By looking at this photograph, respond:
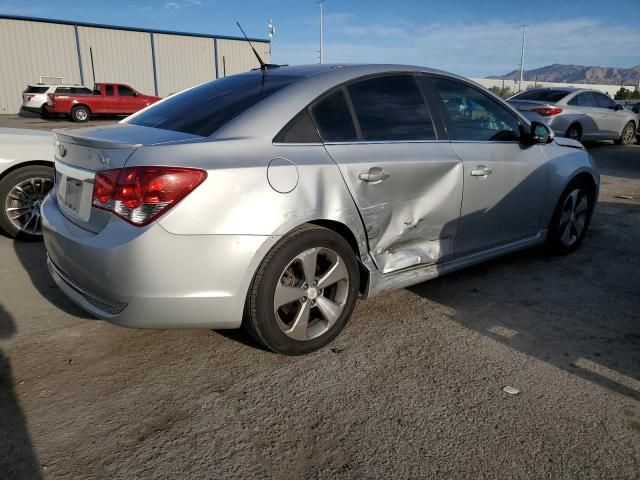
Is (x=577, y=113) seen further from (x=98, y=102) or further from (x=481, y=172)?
(x=98, y=102)

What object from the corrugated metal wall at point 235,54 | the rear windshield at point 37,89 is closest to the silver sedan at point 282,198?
the rear windshield at point 37,89

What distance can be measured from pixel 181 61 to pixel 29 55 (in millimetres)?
8976

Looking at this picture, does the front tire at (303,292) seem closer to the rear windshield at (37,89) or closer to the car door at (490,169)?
the car door at (490,169)

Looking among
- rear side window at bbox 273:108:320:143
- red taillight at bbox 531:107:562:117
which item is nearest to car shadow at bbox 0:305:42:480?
rear side window at bbox 273:108:320:143

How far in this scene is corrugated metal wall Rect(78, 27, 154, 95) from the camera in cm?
3034

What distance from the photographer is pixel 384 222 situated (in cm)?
303

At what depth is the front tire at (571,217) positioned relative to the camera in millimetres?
4418

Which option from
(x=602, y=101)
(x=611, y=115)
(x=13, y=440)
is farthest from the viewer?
(x=611, y=115)

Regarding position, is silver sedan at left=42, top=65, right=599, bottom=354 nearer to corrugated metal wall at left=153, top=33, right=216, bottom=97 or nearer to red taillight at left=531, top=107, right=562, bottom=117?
red taillight at left=531, top=107, right=562, bottom=117

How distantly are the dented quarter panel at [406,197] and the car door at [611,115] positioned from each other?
11752 millimetres

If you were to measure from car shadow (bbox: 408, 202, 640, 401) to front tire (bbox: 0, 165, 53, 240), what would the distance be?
11.8ft

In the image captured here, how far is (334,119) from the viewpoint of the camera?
291 centimetres

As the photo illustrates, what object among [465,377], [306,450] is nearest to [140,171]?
[306,450]

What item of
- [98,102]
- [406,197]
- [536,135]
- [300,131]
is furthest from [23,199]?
[98,102]
